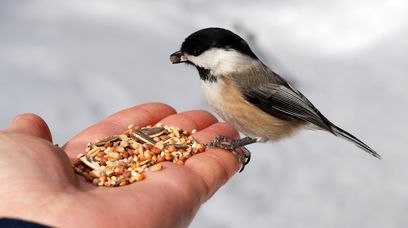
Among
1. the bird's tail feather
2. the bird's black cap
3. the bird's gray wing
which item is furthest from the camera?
the bird's tail feather

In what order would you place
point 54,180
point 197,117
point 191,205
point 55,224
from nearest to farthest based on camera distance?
point 55,224
point 54,180
point 191,205
point 197,117

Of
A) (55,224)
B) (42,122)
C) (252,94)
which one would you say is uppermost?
(252,94)

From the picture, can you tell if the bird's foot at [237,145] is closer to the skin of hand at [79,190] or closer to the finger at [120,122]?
the skin of hand at [79,190]

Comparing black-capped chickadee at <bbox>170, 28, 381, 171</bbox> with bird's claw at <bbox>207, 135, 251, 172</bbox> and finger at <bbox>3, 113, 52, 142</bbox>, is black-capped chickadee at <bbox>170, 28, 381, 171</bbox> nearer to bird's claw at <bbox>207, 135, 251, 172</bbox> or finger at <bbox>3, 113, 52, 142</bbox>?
bird's claw at <bbox>207, 135, 251, 172</bbox>

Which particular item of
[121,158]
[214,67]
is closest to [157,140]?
[121,158]

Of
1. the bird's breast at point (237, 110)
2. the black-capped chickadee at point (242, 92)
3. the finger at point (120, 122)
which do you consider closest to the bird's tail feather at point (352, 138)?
the black-capped chickadee at point (242, 92)

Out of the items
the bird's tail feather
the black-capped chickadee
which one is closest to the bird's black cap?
the black-capped chickadee

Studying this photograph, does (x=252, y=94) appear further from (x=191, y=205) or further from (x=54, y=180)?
(x=54, y=180)
